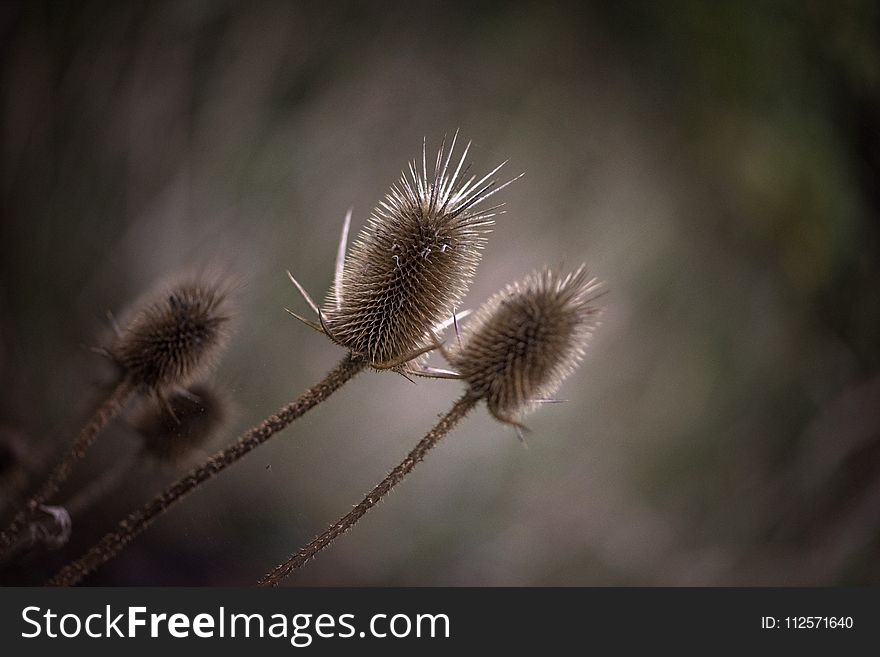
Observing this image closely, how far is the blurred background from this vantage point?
119cm

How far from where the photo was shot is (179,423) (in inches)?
38.6

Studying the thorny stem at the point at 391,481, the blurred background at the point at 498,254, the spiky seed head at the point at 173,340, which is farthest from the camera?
the blurred background at the point at 498,254

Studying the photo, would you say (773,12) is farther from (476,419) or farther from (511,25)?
(476,419)

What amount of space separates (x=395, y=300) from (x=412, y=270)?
0.04 meters

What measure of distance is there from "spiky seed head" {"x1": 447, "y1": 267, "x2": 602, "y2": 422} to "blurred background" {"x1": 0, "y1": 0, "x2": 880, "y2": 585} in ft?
1.18

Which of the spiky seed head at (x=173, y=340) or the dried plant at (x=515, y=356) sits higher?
the spiky seed head at (x=173, y=340)

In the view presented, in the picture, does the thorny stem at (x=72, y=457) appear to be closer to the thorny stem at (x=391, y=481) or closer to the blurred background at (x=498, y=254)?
the blurred background at (x=498, y=254)

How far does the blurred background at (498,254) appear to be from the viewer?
119 cm

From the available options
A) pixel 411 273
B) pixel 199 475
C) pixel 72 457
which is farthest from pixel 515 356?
pixel 72 457

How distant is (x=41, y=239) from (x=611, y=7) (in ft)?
4.54

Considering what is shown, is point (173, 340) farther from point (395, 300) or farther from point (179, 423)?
point (395, 300)

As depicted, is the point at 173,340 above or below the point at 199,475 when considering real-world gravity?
above

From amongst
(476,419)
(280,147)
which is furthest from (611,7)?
(476,419)

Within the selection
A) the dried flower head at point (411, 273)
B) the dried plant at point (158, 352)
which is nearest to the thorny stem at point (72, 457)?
the dried plant at point (158, 352)
